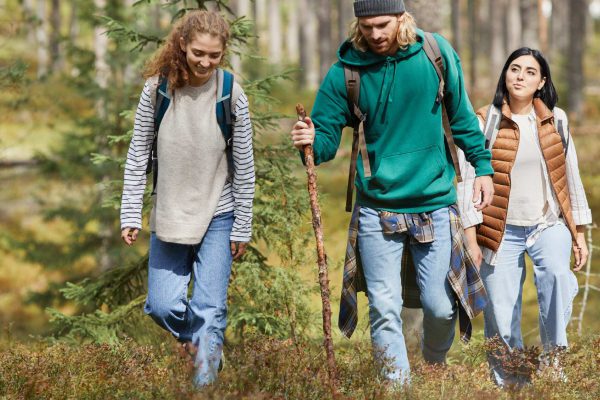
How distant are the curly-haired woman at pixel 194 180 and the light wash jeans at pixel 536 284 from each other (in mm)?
1900

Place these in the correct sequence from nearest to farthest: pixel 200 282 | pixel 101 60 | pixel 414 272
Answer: pixel 200 282, pixel 414 272, pixel 101 60

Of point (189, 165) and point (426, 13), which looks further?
point (426, 13)

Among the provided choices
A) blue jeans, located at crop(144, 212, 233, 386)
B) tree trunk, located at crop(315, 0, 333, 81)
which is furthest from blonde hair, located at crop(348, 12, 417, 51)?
tree trunk, located at crop(315, 0, 333, 81)

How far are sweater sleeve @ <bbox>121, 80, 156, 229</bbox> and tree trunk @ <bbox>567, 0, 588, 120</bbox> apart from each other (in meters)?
20.9

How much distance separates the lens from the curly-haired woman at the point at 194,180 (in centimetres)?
446

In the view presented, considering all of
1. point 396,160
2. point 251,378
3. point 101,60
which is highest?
point 101,60

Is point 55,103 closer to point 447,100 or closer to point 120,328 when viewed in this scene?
point 120,328

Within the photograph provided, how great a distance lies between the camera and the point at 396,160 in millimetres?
4676

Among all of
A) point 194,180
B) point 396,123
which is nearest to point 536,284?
point 396,123

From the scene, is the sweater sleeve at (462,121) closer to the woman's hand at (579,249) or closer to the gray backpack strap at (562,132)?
the gray backpack strap at (562,132)

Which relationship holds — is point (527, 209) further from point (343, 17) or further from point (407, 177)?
point (343, 17)

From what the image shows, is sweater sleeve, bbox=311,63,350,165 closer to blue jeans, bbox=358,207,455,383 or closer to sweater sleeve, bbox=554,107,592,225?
blue jeans, bbox=358,207,455,383

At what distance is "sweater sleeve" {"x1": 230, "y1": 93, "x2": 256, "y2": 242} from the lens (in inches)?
180

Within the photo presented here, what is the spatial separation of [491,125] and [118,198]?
10.1 feet
